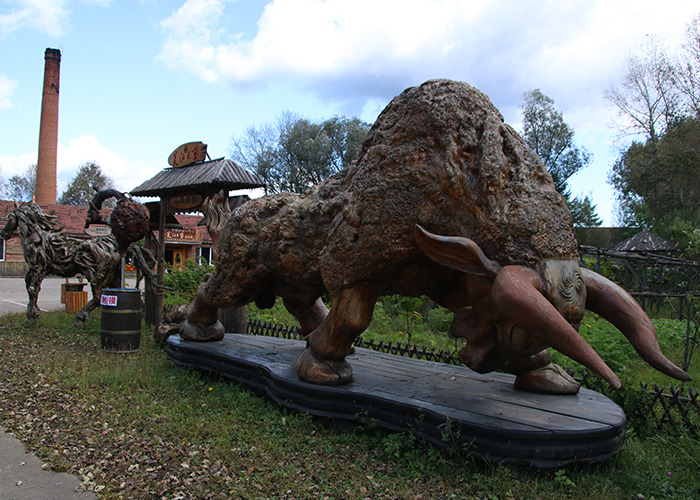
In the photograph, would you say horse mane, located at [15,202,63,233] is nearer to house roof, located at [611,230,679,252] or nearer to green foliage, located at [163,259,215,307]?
green foliage, located at [163,259,215,307]

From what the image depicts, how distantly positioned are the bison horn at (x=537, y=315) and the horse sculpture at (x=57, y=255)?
741 centimetres

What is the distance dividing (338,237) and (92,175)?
147 feet

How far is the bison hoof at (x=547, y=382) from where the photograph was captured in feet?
11.3

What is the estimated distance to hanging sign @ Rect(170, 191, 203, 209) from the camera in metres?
8.67

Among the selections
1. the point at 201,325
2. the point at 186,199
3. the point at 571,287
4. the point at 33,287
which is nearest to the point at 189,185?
the point at 186,199

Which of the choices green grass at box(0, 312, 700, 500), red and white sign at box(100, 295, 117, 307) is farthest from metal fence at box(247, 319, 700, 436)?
red and white sign at box(100, 295, 117, 307)

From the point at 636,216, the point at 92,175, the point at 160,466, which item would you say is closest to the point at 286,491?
the point at 160,466

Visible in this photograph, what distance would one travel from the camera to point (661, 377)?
19.0ft

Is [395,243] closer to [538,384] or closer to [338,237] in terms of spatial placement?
[338,237]

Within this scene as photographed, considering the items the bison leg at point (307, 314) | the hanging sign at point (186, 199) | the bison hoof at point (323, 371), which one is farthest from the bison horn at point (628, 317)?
the hanging sign at point (186, 199)

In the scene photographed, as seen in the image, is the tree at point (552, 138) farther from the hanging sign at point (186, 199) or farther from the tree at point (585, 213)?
the hanging sign at point (186, 199)

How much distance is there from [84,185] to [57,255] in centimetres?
3677

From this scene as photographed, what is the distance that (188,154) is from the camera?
9.58 meters

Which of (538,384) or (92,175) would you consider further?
(92,175)
